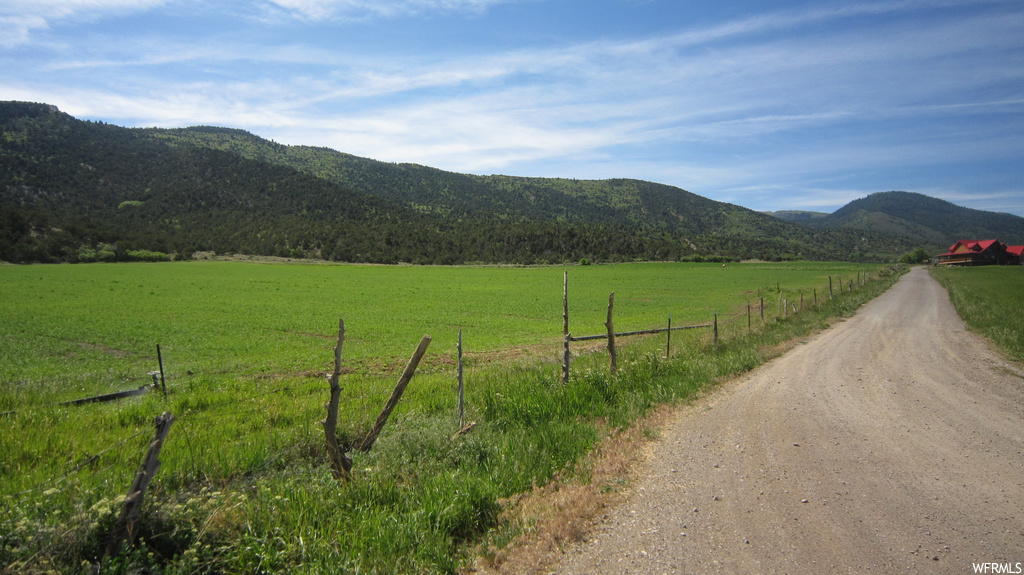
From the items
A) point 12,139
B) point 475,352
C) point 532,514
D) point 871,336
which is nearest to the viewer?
point 532,514

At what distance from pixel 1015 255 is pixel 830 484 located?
495ft

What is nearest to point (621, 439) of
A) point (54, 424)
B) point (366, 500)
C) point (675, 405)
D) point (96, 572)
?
point (675, 405)

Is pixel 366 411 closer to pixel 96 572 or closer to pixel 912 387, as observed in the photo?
pixel 96 572

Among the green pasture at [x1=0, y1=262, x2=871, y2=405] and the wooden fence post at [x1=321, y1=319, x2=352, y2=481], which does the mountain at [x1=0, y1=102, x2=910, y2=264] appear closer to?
the green pasture at [x1=0, y1=262, x2=871, y2=405]

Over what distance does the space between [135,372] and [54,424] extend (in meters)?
7.86

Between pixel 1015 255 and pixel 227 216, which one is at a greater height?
pixel 227 216

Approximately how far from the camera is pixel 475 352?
19359 mm

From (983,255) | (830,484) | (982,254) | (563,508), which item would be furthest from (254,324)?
(983,255)

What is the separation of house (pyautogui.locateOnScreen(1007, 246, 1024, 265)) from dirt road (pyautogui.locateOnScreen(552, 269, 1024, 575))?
139 m

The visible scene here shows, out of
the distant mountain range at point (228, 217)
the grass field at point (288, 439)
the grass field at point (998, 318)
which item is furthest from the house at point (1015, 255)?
the grass field at point (288, 439)

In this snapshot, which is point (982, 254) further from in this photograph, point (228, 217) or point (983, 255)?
point (228, 217)

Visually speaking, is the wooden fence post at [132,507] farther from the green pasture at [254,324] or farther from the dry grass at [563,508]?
the green pasture at [254,324]

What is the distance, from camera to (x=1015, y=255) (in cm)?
10562

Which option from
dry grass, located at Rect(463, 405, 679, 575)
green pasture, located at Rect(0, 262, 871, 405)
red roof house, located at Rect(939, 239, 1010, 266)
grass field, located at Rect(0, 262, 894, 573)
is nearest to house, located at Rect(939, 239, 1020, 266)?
red roof house, located at Rect(939, 239, 1010, 266)
